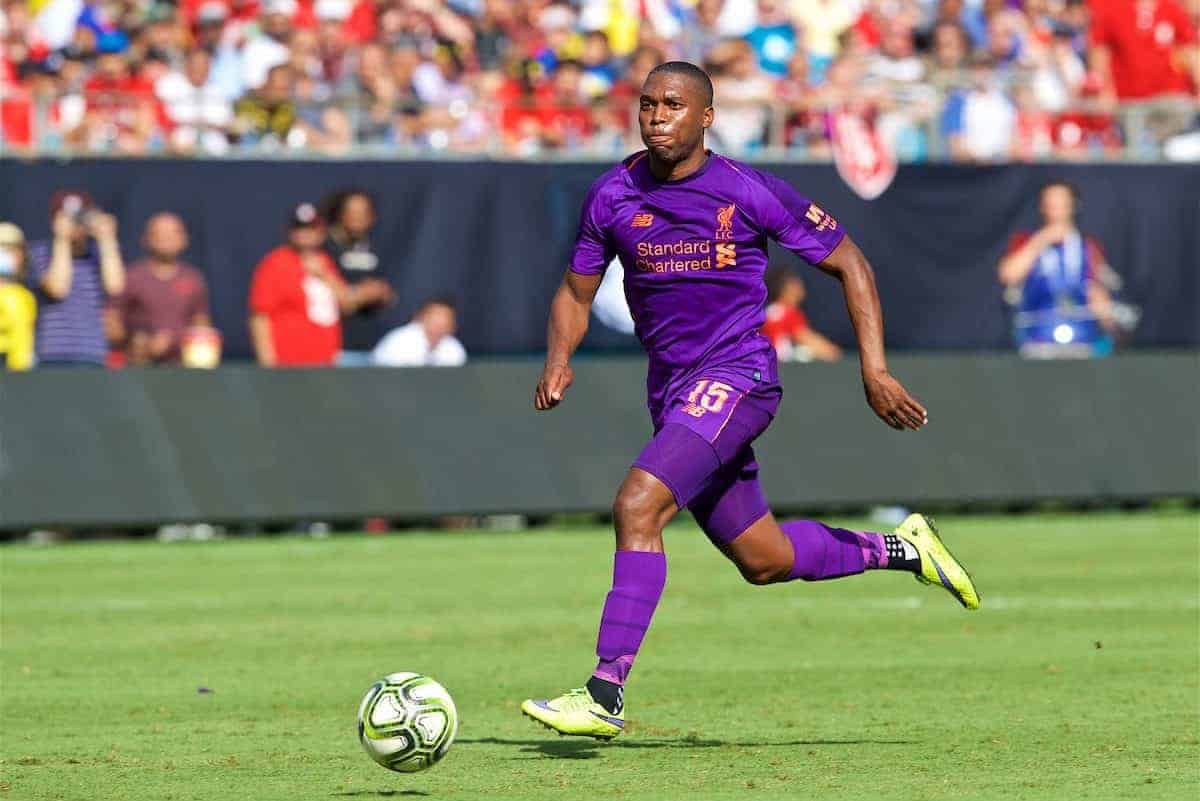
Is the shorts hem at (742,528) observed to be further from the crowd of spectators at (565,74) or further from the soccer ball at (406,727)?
the crowd of spectators at (565,74)

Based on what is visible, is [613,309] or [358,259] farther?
[613,309]

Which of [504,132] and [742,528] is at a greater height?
[504,132]

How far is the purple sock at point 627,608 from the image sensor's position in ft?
27.9

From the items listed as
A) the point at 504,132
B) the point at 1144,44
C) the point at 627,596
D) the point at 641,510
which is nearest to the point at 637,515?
the point at 641,510

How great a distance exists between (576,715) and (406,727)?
0.70 m

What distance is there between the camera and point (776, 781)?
25.9ft

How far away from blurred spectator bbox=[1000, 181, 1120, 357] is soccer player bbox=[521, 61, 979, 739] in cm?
1203

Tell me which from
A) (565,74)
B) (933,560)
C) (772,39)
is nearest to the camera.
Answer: (933,560)

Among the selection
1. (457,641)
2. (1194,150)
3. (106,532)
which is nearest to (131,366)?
(106,532)

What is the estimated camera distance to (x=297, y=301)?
18875 millimetres

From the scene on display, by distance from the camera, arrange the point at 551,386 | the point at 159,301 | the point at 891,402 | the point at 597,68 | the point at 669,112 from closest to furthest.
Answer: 1. the point at 891,402
2. the point at 669,112
3. the point at 551,386
4. the point at 159,301
5. the point at 597,68

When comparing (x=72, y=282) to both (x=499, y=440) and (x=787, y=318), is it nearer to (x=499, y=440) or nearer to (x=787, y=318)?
(x=499, y=440)

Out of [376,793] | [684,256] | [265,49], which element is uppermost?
[265,49]

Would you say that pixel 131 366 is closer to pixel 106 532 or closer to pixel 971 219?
pixel 106 532
